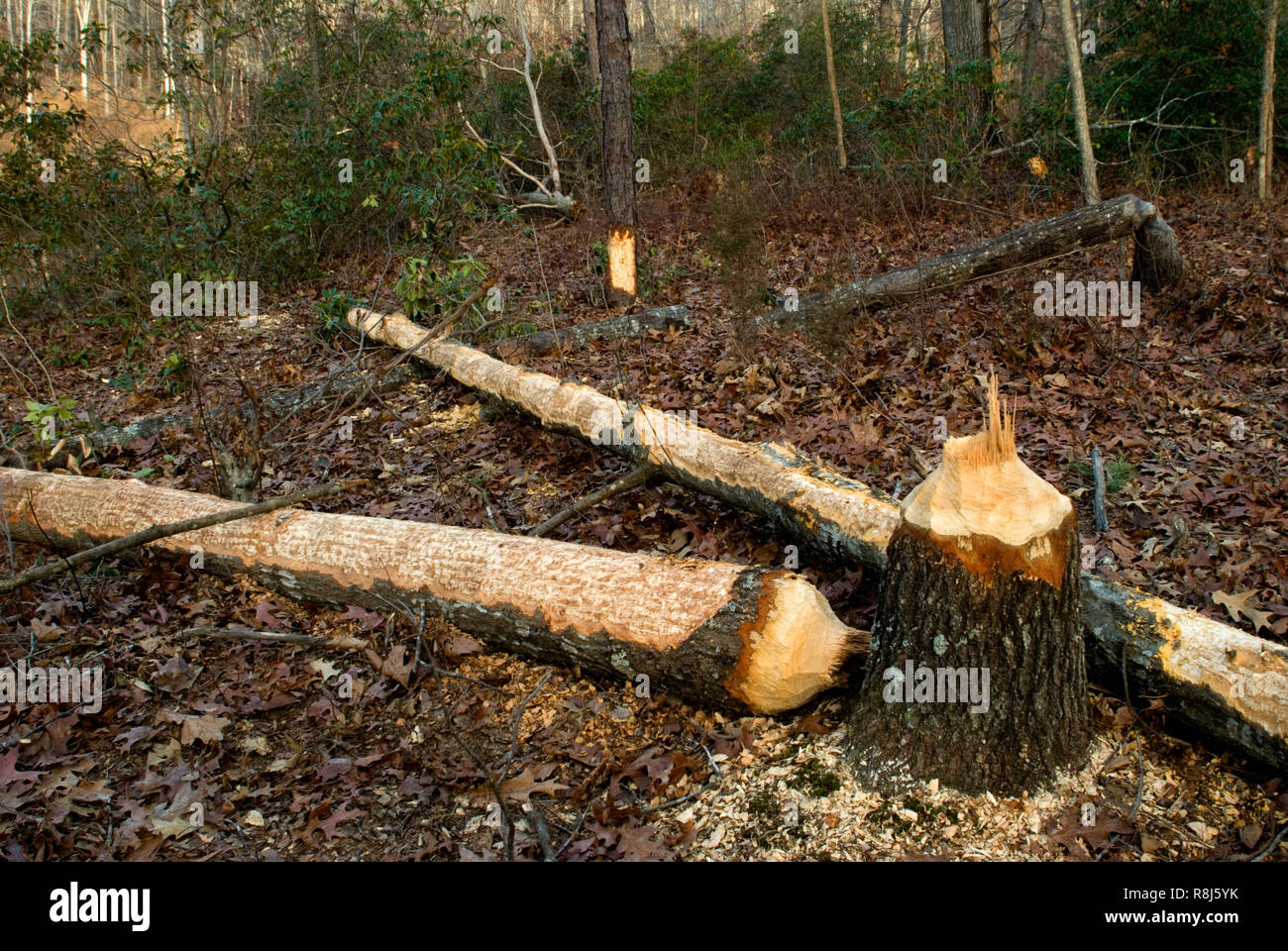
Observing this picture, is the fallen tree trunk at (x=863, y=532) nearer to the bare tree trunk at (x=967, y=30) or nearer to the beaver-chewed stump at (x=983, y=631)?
the beaver-chewed stump at (x=983, y=631)

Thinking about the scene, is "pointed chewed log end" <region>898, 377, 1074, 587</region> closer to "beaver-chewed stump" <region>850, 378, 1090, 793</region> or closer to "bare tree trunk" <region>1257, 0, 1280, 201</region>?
"beaver-chewed stump" <region>850, 378, 1090, 793</region>

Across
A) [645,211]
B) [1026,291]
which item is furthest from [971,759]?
[645,211]

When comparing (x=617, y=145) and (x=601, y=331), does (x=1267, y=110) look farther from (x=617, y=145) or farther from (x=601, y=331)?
(x=601, y=331)

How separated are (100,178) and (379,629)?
992cm

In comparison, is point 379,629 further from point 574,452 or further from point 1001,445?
point 1001,445

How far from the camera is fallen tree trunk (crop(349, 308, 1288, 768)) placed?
2.58m

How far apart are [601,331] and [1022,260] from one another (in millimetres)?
3935

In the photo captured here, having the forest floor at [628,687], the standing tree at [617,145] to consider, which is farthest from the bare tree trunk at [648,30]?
the forest floor at [628,687]

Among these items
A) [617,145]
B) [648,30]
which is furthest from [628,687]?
[648,30]

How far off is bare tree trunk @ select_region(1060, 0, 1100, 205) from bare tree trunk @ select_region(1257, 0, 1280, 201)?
2.21m

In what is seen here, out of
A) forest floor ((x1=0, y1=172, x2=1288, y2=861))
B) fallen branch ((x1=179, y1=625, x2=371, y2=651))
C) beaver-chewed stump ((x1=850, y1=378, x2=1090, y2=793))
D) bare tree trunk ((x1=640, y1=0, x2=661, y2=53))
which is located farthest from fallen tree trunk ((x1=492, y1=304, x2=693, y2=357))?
bare tree trunk ((x1=640, y1=0, x2=661, y2=53))

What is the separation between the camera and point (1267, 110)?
31.4ft

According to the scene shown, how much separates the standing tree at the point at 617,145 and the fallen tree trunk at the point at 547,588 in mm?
5771
